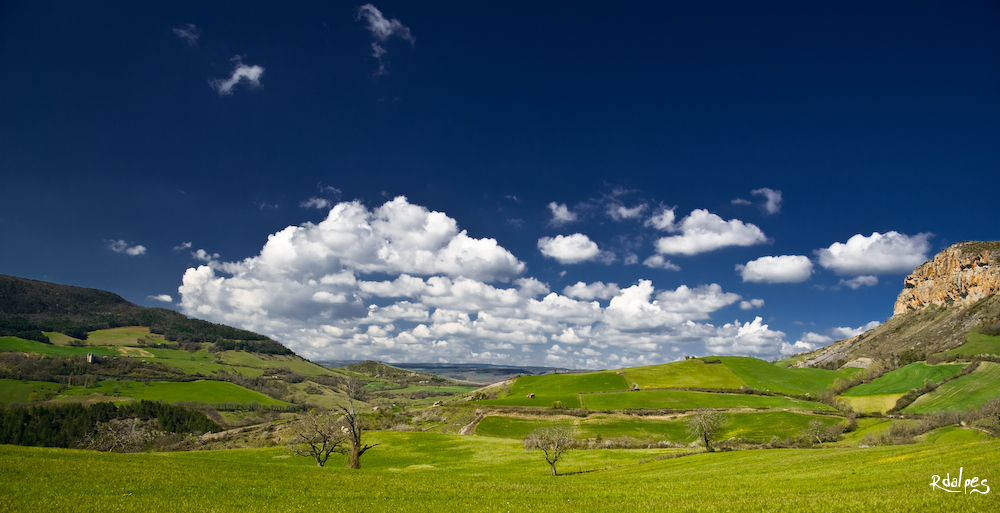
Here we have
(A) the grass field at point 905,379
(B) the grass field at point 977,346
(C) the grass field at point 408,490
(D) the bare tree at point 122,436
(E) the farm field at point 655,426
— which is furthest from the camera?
(B) the grass field at point 977,346

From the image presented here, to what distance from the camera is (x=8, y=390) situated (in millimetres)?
191000

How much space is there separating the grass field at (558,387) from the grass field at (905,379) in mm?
80177

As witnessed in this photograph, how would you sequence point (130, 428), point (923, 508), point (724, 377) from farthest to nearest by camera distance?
point (724, 377) → point (130, 428) → point (923, 508)

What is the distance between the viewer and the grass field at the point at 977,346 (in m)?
170

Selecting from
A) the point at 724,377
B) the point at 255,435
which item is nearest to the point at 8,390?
the point at 255,435

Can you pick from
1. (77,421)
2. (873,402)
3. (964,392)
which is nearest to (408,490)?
(964,392)

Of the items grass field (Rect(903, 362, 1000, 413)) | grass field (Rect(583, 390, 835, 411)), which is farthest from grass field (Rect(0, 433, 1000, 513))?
grass field (Rect(903, 362, 1000, 413))

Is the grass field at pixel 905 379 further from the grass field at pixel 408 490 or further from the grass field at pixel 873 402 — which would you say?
the grass field at pixel 408 490

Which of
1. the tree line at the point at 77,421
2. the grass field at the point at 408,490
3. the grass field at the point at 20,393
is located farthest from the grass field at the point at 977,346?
the grass field at the point at 20,393

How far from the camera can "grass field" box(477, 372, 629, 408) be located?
149 m

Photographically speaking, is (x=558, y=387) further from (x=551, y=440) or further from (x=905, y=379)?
(x=905, y=379)

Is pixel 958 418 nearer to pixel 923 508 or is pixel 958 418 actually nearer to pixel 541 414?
pixel 541 414

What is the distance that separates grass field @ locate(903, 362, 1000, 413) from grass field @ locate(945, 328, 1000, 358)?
51.1 m

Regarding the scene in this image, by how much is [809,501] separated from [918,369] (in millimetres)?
191608
